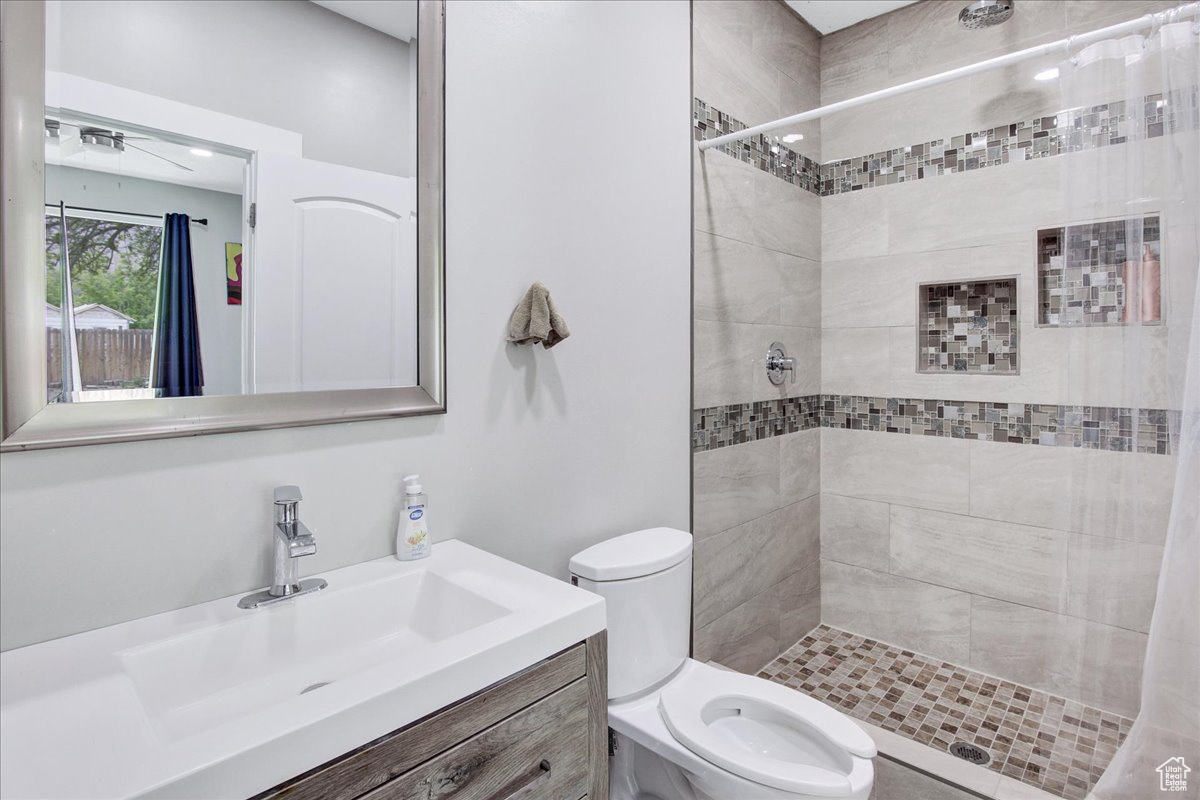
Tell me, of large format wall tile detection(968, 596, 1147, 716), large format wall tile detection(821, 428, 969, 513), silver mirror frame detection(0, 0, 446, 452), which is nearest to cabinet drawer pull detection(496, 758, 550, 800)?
silver mirror frame detection(0, 0, 446, 452)

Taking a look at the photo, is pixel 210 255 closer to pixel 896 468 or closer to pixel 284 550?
pixel 284 550

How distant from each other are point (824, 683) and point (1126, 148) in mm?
1862

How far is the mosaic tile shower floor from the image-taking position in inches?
68.3

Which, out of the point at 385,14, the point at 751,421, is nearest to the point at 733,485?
the point at 751,421

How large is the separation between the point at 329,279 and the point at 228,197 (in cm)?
22

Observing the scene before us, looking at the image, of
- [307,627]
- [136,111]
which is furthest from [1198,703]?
→ [136,111]

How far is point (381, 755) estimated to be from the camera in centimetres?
→ 79

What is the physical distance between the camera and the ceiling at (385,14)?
4.12 feet

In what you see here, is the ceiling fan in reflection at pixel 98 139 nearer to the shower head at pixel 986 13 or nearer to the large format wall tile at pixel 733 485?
the large format wall tile at pixel 733 485

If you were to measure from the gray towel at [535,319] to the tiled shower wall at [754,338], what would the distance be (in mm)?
705

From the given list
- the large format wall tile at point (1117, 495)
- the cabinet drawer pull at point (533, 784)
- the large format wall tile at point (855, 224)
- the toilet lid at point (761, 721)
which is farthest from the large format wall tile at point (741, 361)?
the cabinet drawer pull at point (533, 784)

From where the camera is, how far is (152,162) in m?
1.03

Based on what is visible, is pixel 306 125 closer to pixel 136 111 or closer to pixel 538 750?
pixel 136 111

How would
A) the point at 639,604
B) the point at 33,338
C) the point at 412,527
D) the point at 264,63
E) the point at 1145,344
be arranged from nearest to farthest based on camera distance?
the point at 33,338 < the point at 264,63 < the point at 412,527 < the point at 1145,344 < the point at 639,604
